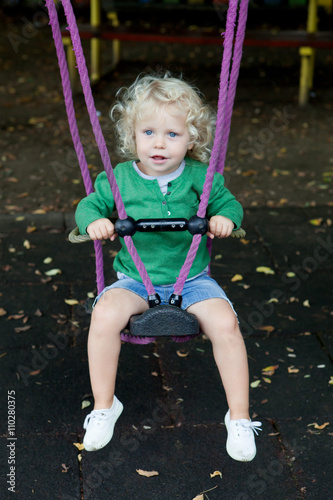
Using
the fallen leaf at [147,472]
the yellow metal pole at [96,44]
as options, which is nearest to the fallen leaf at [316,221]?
the fallen leaf at [147,472]

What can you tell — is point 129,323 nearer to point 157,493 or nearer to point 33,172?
point 157,493

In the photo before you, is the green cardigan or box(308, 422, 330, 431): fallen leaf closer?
the green cardigan

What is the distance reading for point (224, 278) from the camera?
3.74 metres

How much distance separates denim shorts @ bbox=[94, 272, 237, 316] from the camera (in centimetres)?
222

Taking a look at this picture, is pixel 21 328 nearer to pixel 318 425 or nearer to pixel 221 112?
pixel 318 425

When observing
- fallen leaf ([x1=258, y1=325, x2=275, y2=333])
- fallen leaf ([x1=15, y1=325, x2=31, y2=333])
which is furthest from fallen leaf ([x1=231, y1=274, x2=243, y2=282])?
fallen leaf ([x1=15, y1=325, x2=31, y2=333])

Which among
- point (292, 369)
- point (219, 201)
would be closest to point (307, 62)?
point (292, 369)

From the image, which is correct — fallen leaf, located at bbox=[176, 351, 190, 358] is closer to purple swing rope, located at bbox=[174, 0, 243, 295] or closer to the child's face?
purple swing rope, located at bbox=[174, 0, 243, 295]

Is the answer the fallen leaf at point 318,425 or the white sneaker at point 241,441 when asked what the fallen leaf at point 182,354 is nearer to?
the fallen leaf at point 318,425

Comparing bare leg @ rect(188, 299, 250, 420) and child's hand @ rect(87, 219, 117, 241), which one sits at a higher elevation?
child's hand @ rect(87, 219, 117, 241)

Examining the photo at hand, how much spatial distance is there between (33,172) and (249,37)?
2886 millimetres

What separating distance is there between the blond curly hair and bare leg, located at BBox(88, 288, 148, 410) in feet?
1.86

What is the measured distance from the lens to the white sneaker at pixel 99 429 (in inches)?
84.9

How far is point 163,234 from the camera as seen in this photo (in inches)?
92.4
